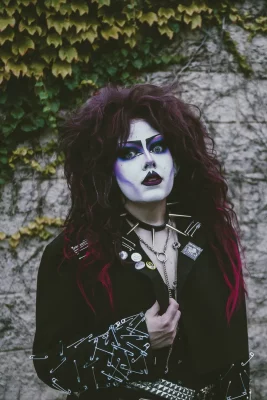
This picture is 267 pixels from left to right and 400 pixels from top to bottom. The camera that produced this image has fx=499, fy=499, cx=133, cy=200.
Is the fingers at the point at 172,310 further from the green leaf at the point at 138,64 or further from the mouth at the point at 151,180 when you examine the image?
the green leaf at the point at 138,64

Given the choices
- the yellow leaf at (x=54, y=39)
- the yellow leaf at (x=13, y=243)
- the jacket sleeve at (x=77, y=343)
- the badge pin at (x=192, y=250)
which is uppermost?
the yellow leaf at (x=54, y=39)

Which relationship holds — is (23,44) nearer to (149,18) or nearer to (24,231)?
(149,18)

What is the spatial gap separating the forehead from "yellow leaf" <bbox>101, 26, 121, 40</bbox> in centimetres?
149

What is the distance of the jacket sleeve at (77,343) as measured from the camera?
153 cm

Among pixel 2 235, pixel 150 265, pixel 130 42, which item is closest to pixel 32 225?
pixel 2 235

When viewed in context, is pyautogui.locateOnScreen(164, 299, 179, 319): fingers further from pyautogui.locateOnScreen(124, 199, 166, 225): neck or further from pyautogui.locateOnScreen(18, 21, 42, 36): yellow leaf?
pyautogui.locateOnScreen(18, 21, 42, 36): yellow leaf

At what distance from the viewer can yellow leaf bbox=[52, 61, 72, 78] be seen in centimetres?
295

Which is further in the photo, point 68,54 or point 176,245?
point 68,54

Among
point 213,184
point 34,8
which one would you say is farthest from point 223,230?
point 34,8

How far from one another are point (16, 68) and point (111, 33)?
0.60 metres

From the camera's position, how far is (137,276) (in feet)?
5.35

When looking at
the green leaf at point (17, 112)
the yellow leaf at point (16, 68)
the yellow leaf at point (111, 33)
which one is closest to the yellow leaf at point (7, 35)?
the yellow leaf at point (16, 68)

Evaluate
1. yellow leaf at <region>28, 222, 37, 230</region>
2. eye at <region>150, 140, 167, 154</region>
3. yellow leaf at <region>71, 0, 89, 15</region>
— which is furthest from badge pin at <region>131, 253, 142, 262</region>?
yellow leaf at <region>71, 0, 89, 15</region>

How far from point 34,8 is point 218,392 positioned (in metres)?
2.30
